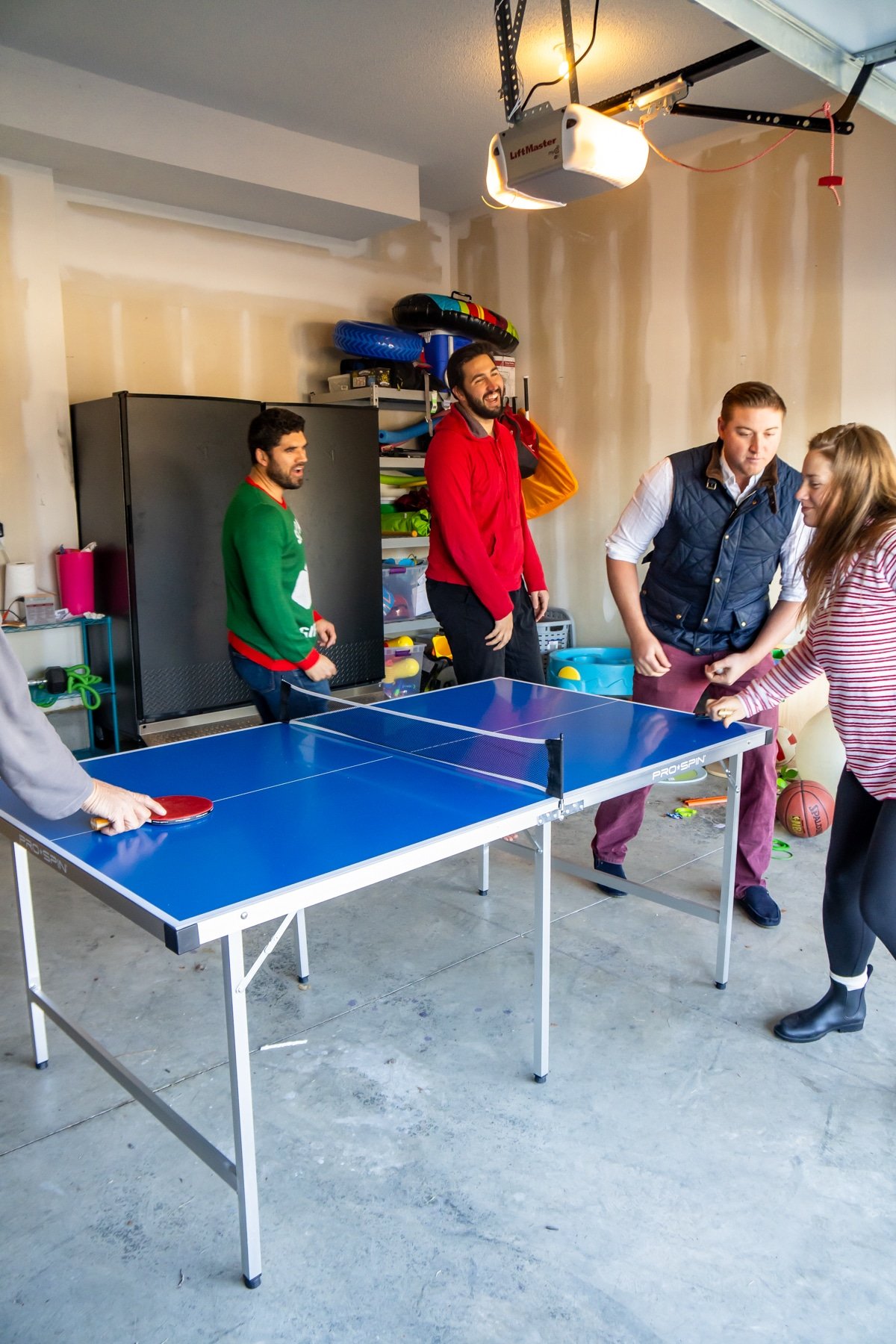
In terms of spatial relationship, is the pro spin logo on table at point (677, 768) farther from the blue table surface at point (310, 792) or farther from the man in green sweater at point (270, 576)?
the man in green sweater at point (270, 576)

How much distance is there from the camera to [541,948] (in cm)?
223

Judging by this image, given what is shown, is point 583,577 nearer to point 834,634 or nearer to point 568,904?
point 568,904

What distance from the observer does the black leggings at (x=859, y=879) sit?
2.08 m

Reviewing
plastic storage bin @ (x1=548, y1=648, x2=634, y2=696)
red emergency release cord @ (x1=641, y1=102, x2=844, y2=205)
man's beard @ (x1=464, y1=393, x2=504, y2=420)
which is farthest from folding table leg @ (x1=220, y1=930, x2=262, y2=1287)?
red emergency release cord @ (x1=641, y1=102, x2=844, y2=205)

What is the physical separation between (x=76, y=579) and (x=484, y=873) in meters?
2.66

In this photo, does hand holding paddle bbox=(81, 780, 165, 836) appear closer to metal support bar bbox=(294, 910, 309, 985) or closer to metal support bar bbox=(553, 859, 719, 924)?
metal support bar bbox=(294, 910, 309, 985)

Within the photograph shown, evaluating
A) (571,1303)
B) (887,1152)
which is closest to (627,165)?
(887,1152)

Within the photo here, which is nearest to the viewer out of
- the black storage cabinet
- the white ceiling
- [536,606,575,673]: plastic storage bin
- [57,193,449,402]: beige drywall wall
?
the white ceiling

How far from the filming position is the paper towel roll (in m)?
4.71

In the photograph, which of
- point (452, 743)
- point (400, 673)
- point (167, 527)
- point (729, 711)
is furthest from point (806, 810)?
point (167, 527)

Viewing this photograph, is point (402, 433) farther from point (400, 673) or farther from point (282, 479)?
point (282, 479)

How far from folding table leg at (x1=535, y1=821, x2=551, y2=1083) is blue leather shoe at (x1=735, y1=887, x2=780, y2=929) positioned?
1128 mm

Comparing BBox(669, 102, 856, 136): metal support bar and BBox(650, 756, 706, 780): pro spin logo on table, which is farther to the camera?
BBox(669, 102, 856, 136): metal support bar

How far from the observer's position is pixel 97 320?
16.6ft
